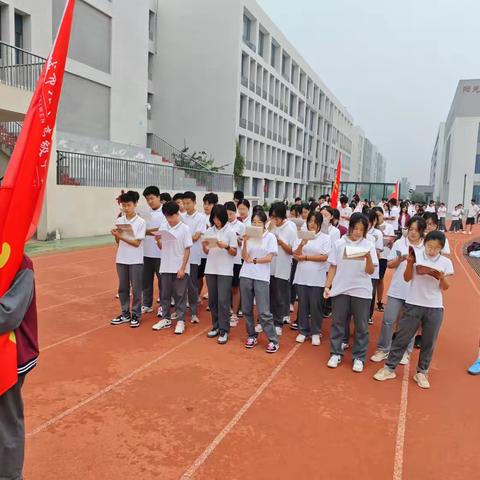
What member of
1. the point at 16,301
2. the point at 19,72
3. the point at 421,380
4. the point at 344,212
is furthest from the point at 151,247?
the point at 19,72

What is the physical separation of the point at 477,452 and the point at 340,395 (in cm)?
119

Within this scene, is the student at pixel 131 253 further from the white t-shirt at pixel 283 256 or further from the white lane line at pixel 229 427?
the white lane line at pixel 229 427

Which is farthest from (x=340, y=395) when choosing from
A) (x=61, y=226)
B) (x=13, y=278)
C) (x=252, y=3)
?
(x=252, y=3)

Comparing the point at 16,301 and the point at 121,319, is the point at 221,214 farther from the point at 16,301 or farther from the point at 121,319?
the point at 16,301

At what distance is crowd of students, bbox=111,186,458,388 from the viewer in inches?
176

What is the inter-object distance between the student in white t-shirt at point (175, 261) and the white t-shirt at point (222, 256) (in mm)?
347

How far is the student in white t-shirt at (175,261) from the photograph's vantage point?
18.6ft

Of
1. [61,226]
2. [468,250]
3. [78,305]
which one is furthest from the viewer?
[468,250]

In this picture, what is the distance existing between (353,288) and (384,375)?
93cm

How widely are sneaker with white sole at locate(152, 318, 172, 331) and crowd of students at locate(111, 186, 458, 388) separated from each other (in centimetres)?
2

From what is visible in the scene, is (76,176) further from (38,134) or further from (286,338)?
(38,134)

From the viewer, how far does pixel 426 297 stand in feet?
14.3

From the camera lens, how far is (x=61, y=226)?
13.6 metres

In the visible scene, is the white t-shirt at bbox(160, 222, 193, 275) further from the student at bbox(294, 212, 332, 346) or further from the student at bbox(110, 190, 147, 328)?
the student at bbox(294, 212, 332, 346)
